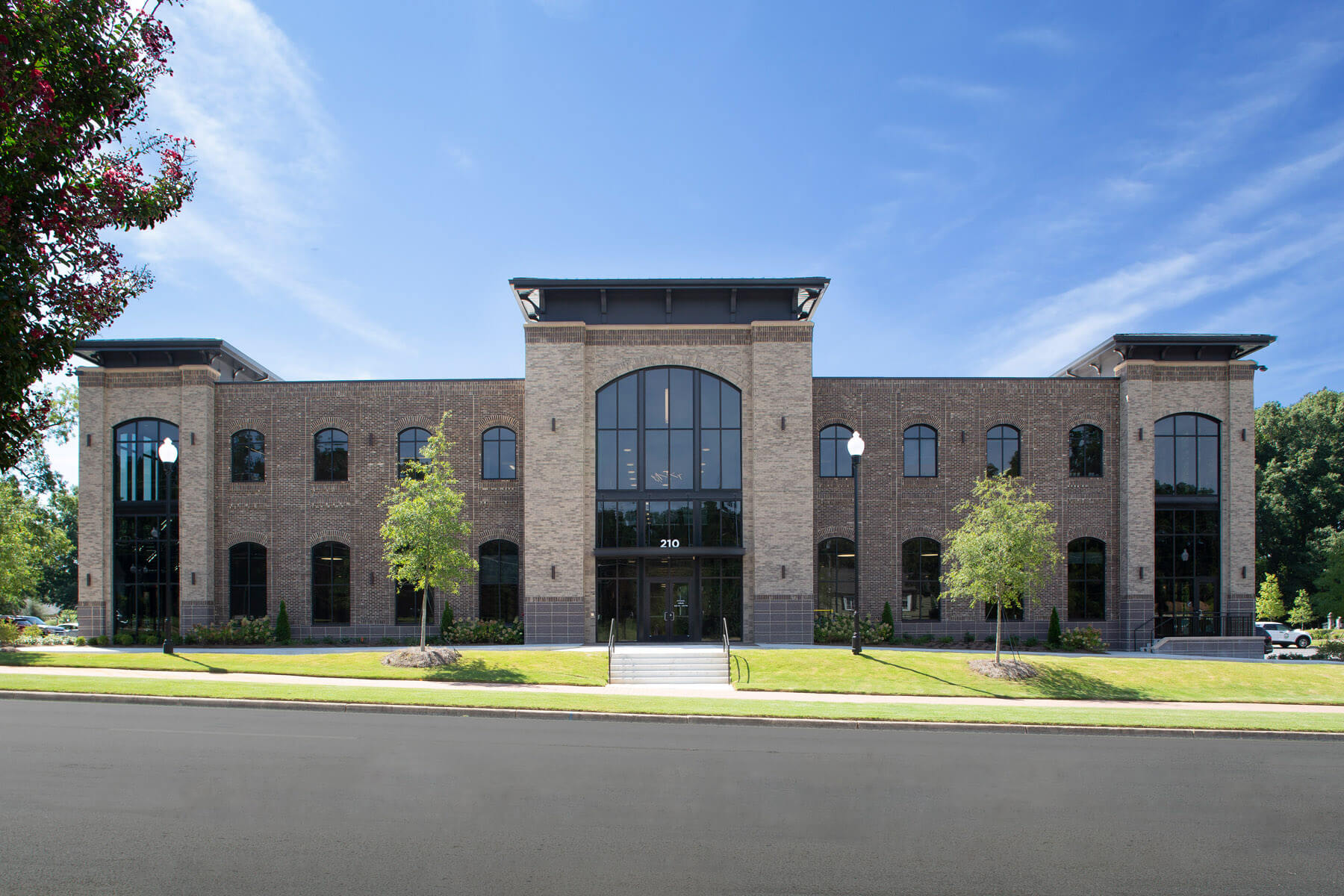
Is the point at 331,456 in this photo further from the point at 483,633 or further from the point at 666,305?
the point at 666,305

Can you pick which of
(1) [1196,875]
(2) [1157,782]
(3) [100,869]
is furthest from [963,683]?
(3) [100,869]

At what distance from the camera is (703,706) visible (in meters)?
16.6

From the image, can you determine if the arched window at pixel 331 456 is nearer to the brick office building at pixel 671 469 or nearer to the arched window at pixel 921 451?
the brick office building at pixel 671 469

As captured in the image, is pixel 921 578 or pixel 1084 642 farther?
pixel 921 578

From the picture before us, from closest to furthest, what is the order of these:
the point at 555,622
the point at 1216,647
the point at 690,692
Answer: the point at 690,692 < the point at 555,622 < the point at 1216,647

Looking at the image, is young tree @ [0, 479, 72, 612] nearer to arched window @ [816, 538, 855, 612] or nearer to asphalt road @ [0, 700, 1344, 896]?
asphalt road @ [0, 700, 1344, 896]

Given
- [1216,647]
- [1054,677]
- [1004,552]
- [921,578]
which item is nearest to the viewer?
[1054,677]

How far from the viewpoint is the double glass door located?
1083 inches

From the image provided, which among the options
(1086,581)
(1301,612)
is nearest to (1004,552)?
(1086,581)

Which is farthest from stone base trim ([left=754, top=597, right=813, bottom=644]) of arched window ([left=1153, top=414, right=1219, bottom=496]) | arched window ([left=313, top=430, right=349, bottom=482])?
arched window ([left=313, top=430, right=349, bottom=482])

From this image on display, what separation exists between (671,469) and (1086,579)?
1629 cm

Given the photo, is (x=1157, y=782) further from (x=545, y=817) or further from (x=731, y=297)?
(x=731, y=297)

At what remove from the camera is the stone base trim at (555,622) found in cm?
2672

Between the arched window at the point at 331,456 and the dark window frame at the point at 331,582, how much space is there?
2.51 meters
